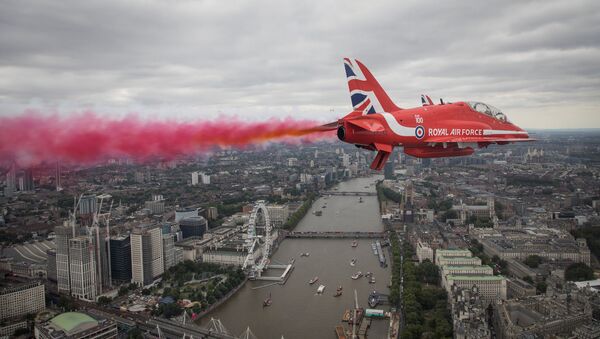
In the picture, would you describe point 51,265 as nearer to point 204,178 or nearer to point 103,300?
point 103,300

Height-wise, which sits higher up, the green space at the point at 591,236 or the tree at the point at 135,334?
the green space at the point at 591,236

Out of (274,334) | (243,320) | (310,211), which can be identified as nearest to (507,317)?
(274,334)

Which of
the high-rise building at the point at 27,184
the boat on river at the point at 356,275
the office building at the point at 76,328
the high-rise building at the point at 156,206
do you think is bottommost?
the boat on river at the point at 356,275

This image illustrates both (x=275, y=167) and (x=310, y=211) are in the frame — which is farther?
(x=275, y=167)

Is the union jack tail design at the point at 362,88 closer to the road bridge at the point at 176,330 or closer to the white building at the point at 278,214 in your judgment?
the road bridge at the point at 176,330

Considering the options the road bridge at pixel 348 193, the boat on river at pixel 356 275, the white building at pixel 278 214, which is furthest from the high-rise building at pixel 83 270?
the road bridge at pixel 348 193

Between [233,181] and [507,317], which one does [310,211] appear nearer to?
[233,181]

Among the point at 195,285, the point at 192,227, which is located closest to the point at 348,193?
the point at 192,227
